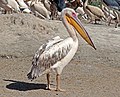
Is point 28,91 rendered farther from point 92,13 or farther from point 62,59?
point 92,13

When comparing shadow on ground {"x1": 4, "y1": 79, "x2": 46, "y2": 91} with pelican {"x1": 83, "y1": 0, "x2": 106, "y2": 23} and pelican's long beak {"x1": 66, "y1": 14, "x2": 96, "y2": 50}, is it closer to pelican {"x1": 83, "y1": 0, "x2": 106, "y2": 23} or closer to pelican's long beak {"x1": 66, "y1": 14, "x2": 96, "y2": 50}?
pelican's long beak {"x1": 66, "y1": 14, "x2": 96, "y2": 50}

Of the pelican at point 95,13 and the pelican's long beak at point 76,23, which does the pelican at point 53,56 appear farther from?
the pelican at point 95,13

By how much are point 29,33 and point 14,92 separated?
5.58 metres

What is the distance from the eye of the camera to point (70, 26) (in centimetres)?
812

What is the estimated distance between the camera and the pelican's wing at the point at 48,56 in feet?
25.3

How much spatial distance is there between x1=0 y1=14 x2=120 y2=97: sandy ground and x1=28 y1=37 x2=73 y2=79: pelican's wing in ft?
1.15

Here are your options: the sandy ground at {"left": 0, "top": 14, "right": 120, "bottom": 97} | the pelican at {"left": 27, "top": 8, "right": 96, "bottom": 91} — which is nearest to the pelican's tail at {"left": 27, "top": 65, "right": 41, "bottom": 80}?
the pelican at {"left": 27, "top": 8, "right": 96, "bottom": 91}

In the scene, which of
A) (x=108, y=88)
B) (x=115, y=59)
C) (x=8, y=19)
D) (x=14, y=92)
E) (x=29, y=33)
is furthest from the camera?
(x=8, y=19)

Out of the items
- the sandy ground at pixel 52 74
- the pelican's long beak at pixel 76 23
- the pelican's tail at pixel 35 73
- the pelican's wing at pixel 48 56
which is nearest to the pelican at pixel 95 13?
the sandy ground at pixel 52 74

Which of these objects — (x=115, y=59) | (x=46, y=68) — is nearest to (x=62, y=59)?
(x=46, y=68)

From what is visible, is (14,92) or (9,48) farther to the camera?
(9,48)

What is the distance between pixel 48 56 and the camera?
7.71 m

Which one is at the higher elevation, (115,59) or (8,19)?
(8,19)

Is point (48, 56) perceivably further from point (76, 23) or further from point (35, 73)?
point (76, 23)
